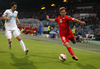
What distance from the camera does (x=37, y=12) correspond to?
49.2 meters

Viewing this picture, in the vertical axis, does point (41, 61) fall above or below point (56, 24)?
above

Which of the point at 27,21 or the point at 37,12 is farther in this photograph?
the point at 37,12

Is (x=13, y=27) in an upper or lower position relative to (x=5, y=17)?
lower

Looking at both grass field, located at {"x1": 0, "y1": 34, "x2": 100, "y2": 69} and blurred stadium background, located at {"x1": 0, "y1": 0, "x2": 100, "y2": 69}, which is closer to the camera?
grass field, located at {"x1": 0, "y1": 34, "x2": 100, "y2": 69}

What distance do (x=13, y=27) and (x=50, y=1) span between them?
38.8 metres

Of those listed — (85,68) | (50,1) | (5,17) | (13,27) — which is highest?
(50,1)

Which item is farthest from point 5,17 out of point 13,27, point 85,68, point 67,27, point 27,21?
point 27,21

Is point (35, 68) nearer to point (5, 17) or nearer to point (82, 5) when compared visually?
point (5, 17)

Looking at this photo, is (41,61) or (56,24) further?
(56,24)

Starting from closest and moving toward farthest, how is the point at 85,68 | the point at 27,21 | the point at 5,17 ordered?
1. the point at 85,68
2. the point at 5,17
3. the point at 27,21

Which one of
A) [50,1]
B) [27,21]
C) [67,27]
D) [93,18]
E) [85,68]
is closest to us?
[85,68]

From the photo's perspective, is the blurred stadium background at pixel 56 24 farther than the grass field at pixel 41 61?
Yes

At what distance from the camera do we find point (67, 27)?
7305mm

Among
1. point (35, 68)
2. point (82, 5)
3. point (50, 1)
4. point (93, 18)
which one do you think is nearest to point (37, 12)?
point (50, 1)
